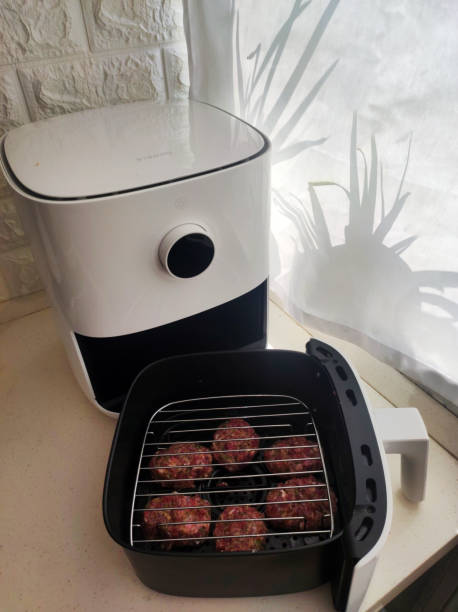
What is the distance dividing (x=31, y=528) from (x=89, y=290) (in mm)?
307

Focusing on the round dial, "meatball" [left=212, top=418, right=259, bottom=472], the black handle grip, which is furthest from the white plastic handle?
the round dial

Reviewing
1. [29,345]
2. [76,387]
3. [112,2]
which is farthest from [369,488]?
[112,2]

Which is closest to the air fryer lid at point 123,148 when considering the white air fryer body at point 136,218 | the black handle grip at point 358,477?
the white air fryer body at point 136,218

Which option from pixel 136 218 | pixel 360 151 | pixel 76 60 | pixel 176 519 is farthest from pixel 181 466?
pixel 76 60

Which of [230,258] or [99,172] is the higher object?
[99,172]

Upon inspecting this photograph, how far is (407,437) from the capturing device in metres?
0.50

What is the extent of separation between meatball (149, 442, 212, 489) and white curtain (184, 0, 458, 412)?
0.89 feet

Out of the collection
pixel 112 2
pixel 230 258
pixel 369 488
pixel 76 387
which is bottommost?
pixel 76 387

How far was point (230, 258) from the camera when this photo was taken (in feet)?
1.86

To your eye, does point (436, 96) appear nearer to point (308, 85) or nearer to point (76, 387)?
Answer: point (308, 85)

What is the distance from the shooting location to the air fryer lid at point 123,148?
48 cm

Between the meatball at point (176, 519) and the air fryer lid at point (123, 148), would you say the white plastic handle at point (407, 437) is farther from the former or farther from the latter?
the air fryer lid at point (123, 148)

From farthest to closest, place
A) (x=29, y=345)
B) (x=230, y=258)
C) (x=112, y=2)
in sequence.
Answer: (x=29, y=345) < (x=112, y=2) < (x=230, y=258)

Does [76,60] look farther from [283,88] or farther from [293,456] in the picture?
[293,456]
